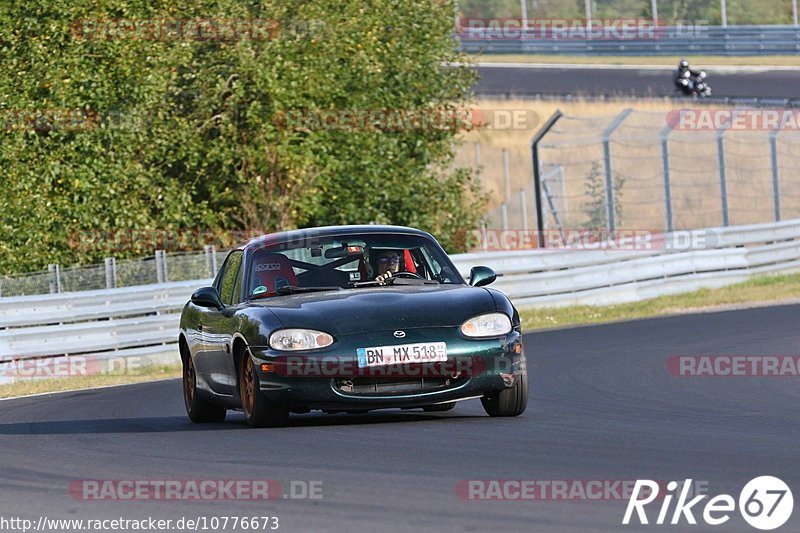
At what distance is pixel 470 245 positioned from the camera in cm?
2802

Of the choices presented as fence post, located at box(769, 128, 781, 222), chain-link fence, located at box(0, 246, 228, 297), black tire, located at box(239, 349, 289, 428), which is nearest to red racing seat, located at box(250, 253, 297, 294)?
black tire, located at box(239, 349, 289, 428)

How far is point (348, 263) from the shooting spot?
10562 millimetres

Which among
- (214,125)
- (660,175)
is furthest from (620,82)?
(214,125)

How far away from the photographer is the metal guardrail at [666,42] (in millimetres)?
49062

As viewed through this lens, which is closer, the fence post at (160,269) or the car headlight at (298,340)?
the car headlight at (298,340)

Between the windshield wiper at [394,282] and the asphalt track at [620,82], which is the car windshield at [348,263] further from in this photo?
the asphalt track at [620,82]

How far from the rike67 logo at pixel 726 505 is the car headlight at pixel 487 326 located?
3079mm

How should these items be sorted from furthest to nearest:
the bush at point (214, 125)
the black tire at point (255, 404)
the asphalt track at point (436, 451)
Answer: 1. the bush at point (214, 125)
2. the black tire at point (255, 404)
3. the asphalt track at point (436, 451)

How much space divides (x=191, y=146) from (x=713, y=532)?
1990 cm

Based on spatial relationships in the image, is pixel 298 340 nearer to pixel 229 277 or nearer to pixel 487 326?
pixel 487 326

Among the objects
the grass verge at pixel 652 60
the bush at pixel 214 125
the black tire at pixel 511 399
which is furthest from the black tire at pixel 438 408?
the grass verge at pixel 652 60

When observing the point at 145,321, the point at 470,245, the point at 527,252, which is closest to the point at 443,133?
the point at 470,245

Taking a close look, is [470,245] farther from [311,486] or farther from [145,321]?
[311,486]

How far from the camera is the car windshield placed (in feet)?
34.4
